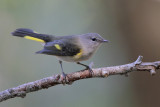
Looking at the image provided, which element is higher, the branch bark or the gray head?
the gray head

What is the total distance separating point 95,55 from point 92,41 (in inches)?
53.5

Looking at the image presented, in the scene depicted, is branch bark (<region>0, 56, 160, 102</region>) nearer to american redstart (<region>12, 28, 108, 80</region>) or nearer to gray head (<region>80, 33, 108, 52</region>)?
american redstart (<region>12, 28, 108, 80</region>)

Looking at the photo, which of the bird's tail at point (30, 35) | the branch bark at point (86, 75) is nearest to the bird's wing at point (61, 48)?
the bird's tail at point (30, 35)

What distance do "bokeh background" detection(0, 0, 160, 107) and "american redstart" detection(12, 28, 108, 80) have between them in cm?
90

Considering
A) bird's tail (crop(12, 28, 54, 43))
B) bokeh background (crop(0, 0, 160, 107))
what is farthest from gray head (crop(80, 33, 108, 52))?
bokeh background (crop(0, 0, 160, 107))

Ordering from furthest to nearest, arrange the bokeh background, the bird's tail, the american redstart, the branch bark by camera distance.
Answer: the bokeh background, the bird's tail, the american redstart, the branch bark

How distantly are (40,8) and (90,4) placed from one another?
121 cm

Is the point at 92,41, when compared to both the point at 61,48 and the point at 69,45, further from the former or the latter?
the point at 61,48

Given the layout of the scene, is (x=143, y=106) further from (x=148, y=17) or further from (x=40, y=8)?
(x=40, y=8)

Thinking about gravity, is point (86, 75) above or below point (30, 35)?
below

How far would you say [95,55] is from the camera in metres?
4.57

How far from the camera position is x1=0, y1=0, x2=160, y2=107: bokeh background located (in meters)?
3.86

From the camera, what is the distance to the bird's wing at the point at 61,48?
9.66 feet

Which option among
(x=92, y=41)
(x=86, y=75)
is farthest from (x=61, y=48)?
(x=86, y=75)
